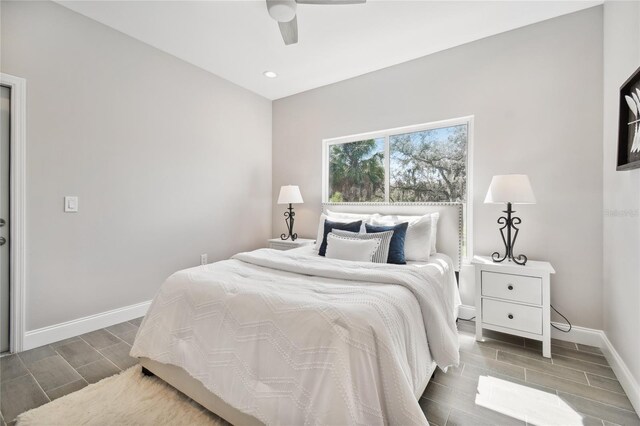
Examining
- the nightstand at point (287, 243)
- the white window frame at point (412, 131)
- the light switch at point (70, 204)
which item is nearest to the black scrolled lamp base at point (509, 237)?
the white window frame at point (412, 131)

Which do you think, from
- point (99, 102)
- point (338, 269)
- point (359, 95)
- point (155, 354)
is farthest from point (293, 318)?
point (359, 95)

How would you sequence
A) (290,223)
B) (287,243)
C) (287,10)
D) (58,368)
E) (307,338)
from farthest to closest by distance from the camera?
1. (290,223)
2. (287,243)
3. (287,10)
4. (58,368)
5. (307,338)

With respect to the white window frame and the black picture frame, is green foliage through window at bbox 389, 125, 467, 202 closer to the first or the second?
the white window frame

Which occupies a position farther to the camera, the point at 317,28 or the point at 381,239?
the point at 317,28

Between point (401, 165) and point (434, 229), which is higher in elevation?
point (401, 165)

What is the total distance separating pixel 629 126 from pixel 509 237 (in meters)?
1.04

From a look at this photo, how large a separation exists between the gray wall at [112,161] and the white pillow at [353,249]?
186cm

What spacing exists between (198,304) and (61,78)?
2340 mm

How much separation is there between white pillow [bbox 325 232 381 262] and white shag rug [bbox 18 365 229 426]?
1.36 metres

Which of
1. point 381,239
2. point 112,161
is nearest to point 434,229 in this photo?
point 381,239

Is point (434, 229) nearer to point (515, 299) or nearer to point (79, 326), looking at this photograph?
point (515, 299)

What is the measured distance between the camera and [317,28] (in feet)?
8.64

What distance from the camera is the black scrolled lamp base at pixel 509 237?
7.98ft

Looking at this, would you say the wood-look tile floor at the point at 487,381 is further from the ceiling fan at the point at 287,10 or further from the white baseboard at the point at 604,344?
the ceiling fan at the point at 287,10
